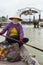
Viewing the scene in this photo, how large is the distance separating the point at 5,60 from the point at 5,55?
0.14 metres

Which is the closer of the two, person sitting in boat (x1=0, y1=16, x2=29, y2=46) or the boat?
the boat

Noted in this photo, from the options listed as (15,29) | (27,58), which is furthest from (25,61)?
(15,29)

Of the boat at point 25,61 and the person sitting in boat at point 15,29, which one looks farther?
the person sitting in boat at point 15,29

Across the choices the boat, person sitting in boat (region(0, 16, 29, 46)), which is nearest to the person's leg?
the boat

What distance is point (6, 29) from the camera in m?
8.37

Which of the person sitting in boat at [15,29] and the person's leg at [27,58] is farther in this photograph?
the person sitting in boat at [15,29]

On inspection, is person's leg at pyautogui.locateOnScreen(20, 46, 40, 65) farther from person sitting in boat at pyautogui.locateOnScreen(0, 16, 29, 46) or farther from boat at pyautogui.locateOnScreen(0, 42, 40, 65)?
person sitting in boat at pyautogui.locateOnScreen(0, 16, 29, 46)

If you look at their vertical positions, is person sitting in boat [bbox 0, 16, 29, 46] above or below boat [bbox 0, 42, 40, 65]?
above

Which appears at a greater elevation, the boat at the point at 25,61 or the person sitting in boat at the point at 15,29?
the person sitting in boat at the point at 15,29

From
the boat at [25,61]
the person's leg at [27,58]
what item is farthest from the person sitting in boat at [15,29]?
the boat at [25,61]

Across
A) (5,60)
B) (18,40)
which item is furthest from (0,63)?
(18,40)

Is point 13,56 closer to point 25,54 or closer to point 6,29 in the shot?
point 25,54

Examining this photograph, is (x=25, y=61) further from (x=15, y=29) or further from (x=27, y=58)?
(x=15, y=29)

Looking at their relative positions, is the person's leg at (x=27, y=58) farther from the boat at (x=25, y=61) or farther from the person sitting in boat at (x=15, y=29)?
the person sitting in boat at (x=15, y=29)
